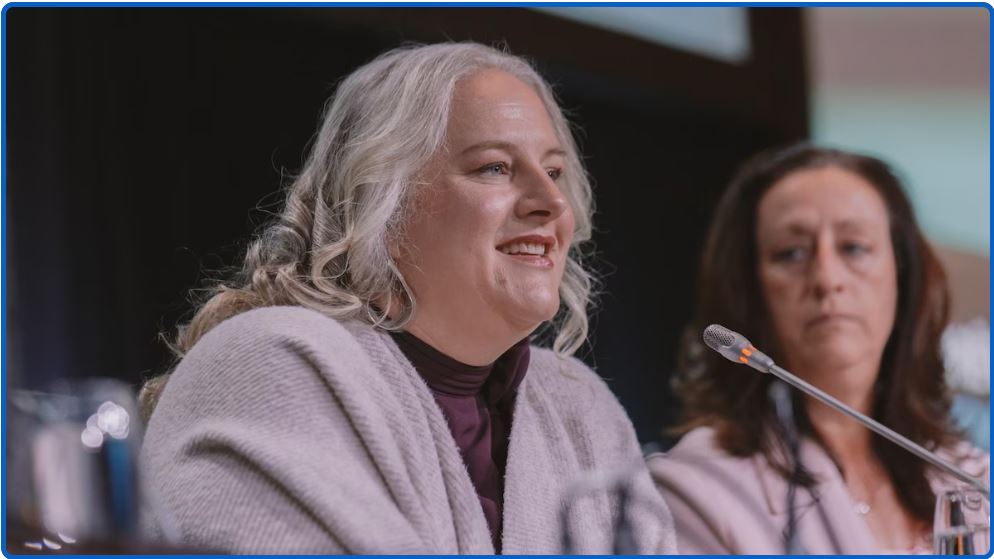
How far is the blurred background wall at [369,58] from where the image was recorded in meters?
2.57

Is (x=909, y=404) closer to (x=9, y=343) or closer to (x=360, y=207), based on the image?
(x=360, y=207)

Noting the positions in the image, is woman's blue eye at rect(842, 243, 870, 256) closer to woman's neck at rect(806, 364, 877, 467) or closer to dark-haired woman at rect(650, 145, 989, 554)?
dark-haired woman at rect(650, 145, 989, 554)

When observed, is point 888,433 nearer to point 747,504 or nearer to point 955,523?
point 955,523

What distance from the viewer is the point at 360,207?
6.48ft

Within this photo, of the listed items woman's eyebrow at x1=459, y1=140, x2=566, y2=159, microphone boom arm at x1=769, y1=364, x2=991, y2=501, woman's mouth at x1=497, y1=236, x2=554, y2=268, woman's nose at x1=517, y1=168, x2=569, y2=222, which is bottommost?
microphone boom arm at x1=769, y1=364, x2=991, y2=501

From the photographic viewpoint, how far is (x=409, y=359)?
191 cm

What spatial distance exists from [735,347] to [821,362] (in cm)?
81

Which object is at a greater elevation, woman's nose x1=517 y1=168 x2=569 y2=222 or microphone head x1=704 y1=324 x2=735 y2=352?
woman's nose x1=517 y1=168 x2=569 y2=222

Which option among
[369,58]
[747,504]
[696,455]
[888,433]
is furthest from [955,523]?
Result: [369,58]

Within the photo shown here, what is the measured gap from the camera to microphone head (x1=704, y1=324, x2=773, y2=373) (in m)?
1.74

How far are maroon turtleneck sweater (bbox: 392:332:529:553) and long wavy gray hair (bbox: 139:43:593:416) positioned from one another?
0.07m

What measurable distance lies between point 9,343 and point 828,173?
58.6 inches

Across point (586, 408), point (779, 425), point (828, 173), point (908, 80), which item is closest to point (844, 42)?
point (908, 80)

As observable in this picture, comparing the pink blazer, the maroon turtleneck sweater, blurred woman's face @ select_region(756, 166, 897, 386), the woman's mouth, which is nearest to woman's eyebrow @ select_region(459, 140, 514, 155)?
the woman's mouth
